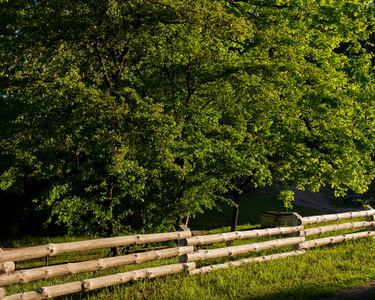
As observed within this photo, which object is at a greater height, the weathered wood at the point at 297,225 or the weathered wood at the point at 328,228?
the weathered wood at the point at 297,225

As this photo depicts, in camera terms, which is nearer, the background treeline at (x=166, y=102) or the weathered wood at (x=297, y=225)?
the background treeline at (x=166, y=102)

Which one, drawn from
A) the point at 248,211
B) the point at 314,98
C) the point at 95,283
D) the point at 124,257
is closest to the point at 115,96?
the point at 124,257

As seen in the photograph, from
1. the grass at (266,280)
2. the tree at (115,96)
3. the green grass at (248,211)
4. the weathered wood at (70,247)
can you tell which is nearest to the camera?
the weathered wood at (70,247)

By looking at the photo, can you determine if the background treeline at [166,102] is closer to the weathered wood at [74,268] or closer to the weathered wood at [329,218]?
the weathered wood at [329,218]

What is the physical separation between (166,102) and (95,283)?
285 inches

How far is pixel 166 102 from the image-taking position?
12.8 meters

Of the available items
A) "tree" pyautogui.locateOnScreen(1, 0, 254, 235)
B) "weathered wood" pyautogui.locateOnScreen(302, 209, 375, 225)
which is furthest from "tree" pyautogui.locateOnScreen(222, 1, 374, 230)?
"tree" pyautogui.locateOnScreen(1, 0, 254, 235)

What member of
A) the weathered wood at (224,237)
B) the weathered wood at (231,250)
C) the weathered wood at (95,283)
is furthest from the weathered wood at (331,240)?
the weathered wood at (95,283)

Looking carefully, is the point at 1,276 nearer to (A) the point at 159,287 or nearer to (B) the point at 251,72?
(A) the point at 159,287

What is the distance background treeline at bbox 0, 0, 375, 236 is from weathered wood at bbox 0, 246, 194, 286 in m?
2.94

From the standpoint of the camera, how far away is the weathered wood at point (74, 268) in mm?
6278

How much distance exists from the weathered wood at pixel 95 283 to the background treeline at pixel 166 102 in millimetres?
3275

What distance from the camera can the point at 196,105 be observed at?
1283cm

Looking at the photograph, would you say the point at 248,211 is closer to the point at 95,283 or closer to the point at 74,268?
the point at 95,283
